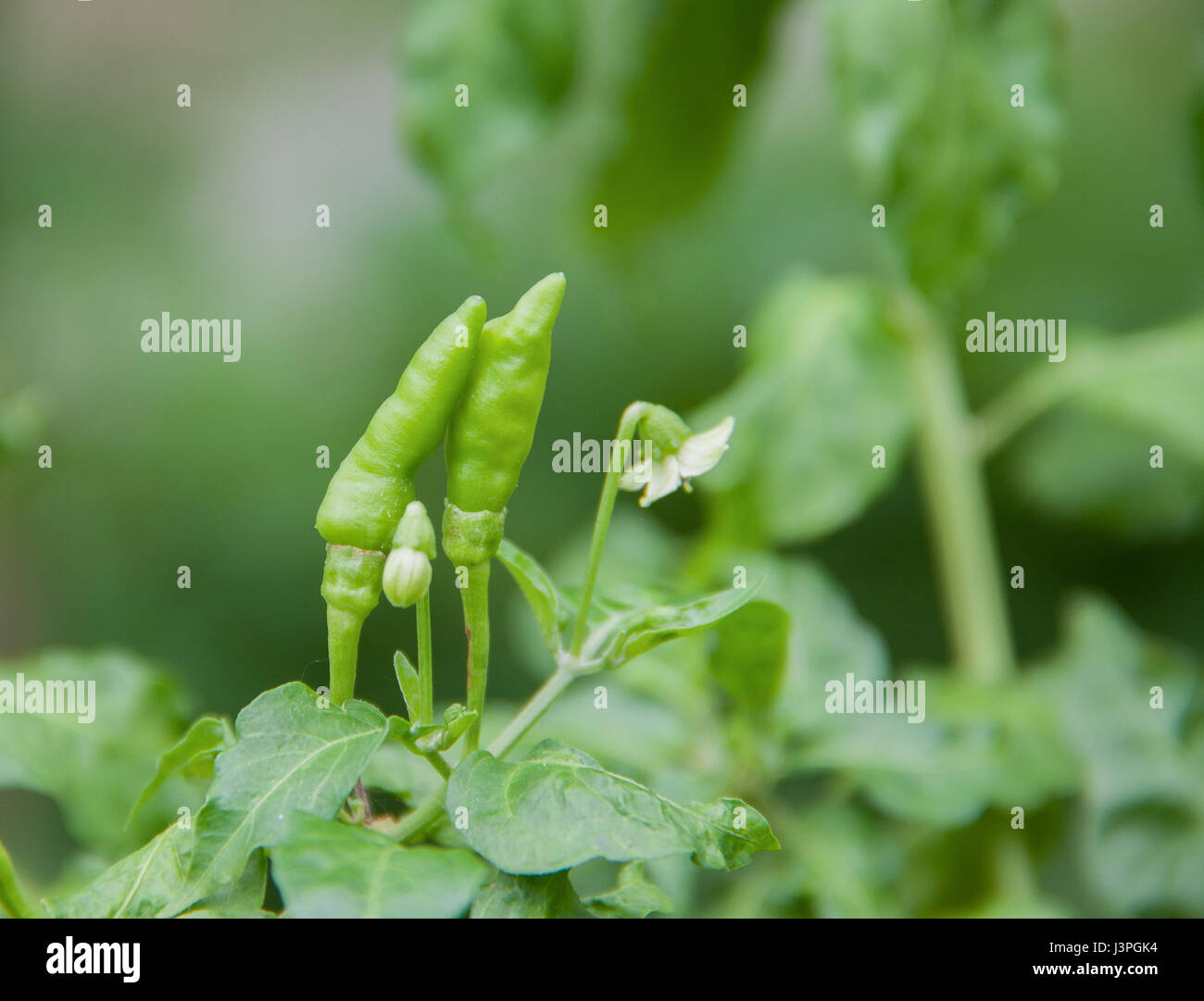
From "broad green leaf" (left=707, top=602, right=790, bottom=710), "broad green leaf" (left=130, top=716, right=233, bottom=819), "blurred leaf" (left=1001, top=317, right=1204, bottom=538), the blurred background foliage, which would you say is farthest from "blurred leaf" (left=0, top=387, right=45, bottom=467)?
"blurred leaf" (left=1001, top=317, right=1204, bottom=538)

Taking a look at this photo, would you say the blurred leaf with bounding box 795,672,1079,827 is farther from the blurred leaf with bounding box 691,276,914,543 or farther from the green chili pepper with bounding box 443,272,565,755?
the green chili pepper with bounding box 443,272,565,755

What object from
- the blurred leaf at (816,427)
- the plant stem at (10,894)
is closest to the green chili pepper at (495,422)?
the plant stem at (10,894)

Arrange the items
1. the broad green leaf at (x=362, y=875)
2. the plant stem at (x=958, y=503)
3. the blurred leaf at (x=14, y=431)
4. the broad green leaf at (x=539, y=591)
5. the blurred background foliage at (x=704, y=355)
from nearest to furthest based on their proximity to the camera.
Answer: the broad green leaf at (x=362, y=875) → the broad green leaf at (x=539, y=591) → the blurred leaf at (x=14, y=431) → the blurred background foliage at (x=704, y=355) → the plant stem at (x=958, y=503)

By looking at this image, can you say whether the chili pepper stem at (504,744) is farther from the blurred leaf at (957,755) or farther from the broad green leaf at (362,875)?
the blurred leaf at (957,755)

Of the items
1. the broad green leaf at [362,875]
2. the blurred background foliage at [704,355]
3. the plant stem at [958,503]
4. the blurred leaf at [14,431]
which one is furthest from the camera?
the plant stem at [958,503]

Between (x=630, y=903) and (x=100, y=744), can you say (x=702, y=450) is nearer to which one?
(x=630, y=903)

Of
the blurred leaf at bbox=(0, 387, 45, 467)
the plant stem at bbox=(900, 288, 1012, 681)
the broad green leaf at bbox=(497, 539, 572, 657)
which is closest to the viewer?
the broad green leaf at bbox=(497, 539, 572, 657)
